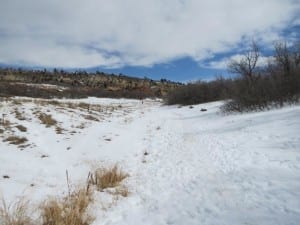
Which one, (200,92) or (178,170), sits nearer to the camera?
(178,170)

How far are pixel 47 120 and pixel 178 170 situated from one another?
34.1ft

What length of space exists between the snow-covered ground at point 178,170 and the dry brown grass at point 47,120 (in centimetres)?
147

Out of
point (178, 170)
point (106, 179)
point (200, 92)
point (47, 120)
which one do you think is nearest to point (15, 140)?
point (47, 120)

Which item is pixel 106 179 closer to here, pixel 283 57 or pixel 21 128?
pixel 21 128

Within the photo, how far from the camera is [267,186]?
507cm

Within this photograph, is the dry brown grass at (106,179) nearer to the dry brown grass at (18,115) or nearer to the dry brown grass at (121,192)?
the dry brown grass at (121,192)

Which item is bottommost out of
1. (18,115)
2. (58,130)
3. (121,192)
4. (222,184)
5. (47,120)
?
(121,192)

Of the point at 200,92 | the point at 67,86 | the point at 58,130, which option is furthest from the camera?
the point at 67,86

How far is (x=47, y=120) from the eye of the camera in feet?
49.0

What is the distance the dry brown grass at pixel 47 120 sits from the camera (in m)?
14.3

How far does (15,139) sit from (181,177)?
25.0 ft

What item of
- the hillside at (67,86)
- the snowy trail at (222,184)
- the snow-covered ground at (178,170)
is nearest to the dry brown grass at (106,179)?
the snow-covered ground at (178,170)

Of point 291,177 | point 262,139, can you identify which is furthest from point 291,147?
point 291,177

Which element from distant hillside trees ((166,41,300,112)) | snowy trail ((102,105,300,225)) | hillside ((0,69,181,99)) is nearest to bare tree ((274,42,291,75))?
distant hillside trees ((166,41,300,112))
